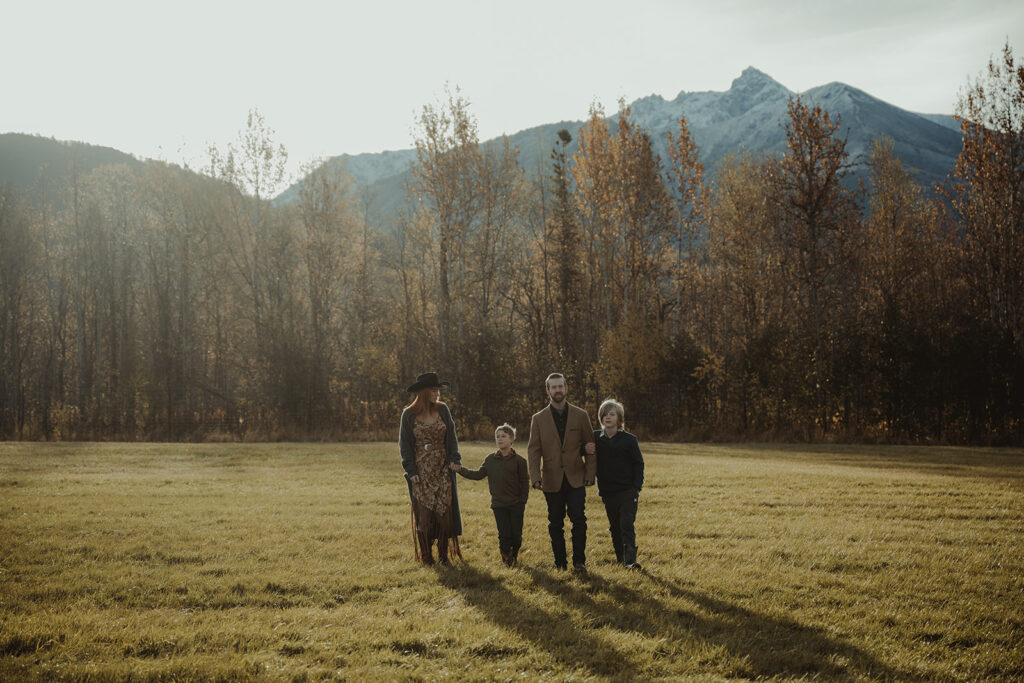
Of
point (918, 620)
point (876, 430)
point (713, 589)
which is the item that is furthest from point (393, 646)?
point (876, 430)

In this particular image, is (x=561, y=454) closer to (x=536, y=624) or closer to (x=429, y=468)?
(x=429, y=468)

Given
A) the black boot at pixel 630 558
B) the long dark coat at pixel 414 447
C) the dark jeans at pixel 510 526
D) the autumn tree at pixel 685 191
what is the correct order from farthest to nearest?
the autumn tree at pixel 685 191
the dark jeans at pixel 510 526
the long dark coat at pixel 414 447
the black boot at pixel 630 558

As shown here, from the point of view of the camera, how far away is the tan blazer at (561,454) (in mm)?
7781

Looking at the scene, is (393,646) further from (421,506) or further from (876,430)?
(876,430)

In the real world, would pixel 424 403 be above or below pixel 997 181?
below

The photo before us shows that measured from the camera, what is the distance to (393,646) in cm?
523

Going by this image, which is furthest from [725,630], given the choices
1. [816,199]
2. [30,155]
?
[30,155]

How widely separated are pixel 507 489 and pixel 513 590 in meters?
1.49

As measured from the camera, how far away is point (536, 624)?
572 cm

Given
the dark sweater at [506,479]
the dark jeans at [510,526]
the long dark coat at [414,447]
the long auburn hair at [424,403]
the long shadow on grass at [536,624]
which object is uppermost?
the long auburn hair at [424,403]

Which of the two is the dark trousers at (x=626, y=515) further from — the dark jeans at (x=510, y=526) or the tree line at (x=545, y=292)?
the tree line at (x=545, y=292)

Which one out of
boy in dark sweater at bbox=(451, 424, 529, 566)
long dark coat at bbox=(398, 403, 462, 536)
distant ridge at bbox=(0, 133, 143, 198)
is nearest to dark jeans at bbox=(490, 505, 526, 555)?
boy in dark sweater at bbox=(451, 424, 529, 566)

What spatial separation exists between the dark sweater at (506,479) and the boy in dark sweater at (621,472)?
1005 mm

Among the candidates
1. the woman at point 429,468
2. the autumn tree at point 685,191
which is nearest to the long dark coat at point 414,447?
the woman at point 429,468
